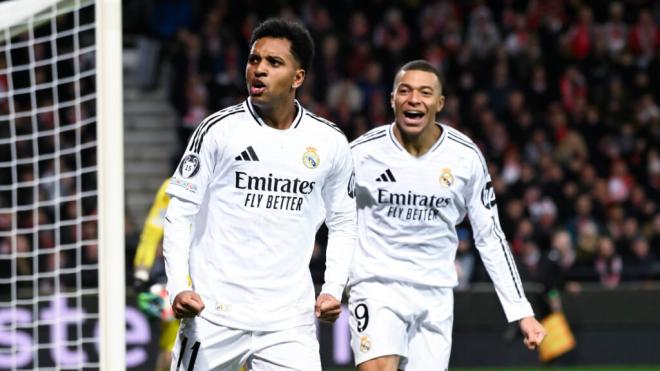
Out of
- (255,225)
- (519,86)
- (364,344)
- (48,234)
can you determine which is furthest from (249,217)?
(519,86)

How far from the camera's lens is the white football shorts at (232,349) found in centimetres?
519

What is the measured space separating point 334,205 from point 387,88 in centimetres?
1173

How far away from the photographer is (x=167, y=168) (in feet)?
56.1

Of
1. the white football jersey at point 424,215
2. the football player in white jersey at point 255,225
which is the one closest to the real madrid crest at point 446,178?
the white football jersey at point 424,215

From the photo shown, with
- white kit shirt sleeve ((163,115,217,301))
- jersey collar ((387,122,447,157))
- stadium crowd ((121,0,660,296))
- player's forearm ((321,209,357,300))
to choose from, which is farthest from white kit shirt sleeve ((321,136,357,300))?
stadium crowd ((121,0,660,296))

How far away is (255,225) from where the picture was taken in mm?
5270

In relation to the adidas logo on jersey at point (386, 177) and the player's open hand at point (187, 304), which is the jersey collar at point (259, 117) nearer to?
the player's open hand at point (187, 304)

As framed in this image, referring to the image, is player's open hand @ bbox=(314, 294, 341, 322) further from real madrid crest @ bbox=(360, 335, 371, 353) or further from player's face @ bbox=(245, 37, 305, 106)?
real madrid crest @ bbox=(360, 335, 371, 353)

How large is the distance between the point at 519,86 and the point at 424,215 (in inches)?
449

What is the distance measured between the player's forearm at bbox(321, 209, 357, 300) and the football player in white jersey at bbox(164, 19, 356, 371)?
6 centimetres

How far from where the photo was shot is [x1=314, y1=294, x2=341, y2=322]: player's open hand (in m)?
5.23

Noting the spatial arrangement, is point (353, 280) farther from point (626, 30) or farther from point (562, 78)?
point (626, 30)

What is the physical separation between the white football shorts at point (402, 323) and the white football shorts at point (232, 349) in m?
1.27

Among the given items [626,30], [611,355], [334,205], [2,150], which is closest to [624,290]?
[611,355]
